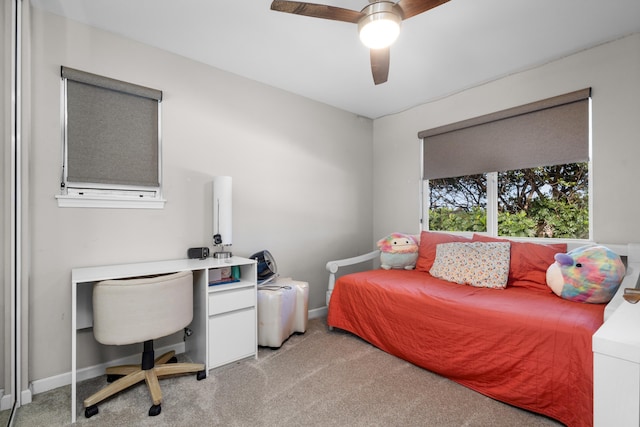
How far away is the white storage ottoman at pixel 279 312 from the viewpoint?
8.12ft

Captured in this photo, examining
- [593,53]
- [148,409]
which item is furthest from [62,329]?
[593,53]

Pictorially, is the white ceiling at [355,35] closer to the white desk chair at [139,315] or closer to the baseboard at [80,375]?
the white desk chair at [139,315]

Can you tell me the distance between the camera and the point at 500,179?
9.58 feet

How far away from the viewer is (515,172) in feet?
Answer: 9.31

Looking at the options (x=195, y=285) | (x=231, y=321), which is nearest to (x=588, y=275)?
(x=231, y=321)

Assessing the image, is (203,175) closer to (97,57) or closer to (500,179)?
(97,57)

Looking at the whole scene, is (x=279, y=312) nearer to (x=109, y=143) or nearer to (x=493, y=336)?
(x=493, y=336)

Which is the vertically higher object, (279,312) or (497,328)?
(497,328)

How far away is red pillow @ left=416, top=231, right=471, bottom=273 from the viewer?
289 centimetres

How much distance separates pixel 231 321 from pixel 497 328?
171 cm

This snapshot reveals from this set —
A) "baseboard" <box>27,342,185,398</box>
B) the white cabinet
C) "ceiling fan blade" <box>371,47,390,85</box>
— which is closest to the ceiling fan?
"ceiling fan blade" <box>371,47,390,85</box>

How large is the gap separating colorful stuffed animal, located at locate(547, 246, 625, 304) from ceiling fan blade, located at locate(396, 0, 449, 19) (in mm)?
1702

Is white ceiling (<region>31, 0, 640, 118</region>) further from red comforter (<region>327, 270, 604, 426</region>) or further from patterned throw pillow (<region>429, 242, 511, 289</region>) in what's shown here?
red comforter (<region>327, 270, 604, 426</region>)

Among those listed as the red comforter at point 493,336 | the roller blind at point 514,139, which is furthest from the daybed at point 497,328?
the roller blind at point 514,139
